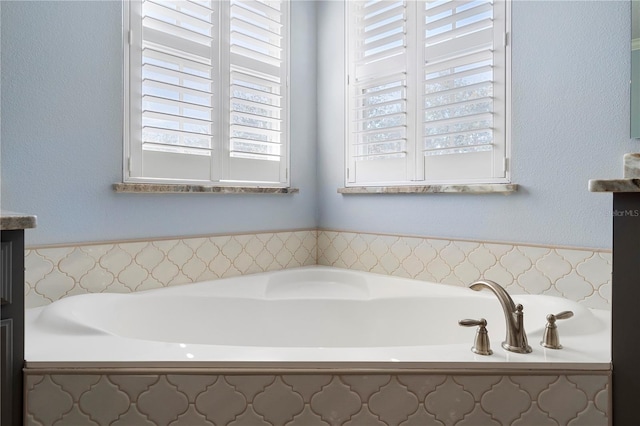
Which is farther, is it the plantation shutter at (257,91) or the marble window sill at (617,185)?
the plantation shutter at (257,91)

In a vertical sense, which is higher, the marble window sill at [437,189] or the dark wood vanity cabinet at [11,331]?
the marble window sill at [437,189]

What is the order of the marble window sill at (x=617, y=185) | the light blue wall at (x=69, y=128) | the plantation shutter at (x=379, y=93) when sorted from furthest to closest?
the plantation shutter at (x=379, y=93) → the light blue wall at (x=69, y=128) → the marble window sill at (x=617, y=185)

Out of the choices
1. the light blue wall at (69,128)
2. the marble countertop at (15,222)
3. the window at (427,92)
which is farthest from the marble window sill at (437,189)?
the marble countertop at (15,222)

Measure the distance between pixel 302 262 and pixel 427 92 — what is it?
1259 millimetres

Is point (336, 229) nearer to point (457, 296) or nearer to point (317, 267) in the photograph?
point (317, 267)

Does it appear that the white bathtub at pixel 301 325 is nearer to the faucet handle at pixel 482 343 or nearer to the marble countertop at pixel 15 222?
the faucet handle at pixel 482 343

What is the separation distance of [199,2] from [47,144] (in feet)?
3.43

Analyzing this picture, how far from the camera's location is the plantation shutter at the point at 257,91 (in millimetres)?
2531

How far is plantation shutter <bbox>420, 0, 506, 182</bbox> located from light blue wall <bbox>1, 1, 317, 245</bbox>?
1.32 meters

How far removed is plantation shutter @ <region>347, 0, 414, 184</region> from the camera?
2.53 m

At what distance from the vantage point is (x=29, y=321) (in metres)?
1.63

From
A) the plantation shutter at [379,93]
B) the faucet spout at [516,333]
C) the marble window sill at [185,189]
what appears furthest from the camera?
the plantation shutter at [379,93]

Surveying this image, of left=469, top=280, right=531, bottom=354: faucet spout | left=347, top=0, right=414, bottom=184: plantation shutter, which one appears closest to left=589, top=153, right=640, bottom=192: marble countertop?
left=469, top=280, right=531, bottom=354: faucet spout

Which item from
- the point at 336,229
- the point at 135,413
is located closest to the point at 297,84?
the point at 336,229
